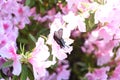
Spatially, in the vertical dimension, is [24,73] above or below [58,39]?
below

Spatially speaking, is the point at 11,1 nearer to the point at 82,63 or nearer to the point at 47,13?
the point at 47,13

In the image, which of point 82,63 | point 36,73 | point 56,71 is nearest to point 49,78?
point 56,71

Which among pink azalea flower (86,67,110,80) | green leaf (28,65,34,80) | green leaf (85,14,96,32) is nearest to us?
green leaf (28,65,34,80)

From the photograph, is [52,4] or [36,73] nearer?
[36,73]

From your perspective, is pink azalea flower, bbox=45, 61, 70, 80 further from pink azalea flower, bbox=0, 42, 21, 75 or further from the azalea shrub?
pink azalea flower, bbox=0, 42, 21, 75

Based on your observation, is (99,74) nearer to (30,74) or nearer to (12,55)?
(30,74)

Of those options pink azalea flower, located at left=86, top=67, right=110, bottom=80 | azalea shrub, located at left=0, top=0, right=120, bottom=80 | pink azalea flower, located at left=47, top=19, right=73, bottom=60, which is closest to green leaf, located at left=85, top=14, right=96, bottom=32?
azalea shrub, located at left=0, top=0, right=120, bottom=80

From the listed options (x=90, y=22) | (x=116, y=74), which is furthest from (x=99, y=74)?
(x=90, y=22)

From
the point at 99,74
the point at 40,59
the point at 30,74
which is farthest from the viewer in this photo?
the point at 99,74
